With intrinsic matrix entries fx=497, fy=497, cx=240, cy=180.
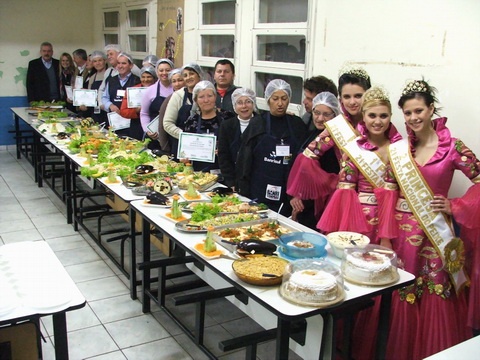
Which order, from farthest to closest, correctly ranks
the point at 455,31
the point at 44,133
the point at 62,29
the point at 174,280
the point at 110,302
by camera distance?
the point at 62,29 → the point at 44,133 → the point at 174,280 → the point at 110,302 → the point at 455,31

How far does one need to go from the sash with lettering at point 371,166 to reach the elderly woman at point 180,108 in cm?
199

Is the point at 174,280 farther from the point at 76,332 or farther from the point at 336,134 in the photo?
the point at 336,134

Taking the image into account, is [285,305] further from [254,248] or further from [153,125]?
[153,125]

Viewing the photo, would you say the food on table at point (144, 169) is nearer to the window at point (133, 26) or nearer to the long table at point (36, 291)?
the long table at point (36, 291)

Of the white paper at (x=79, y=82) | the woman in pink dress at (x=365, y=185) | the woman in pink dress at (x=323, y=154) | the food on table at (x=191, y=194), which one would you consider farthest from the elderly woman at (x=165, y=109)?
the white paper at (x=79, y=82)

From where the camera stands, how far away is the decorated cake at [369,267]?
7.08 ft

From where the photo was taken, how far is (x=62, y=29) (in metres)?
8.91

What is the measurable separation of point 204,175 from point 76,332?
1.35m

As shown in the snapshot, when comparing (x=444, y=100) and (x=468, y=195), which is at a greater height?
(x=444, y=100)

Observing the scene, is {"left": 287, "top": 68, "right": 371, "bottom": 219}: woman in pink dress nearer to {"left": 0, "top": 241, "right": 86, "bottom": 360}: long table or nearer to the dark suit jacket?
{"left": 0, "top": 241, "right": 86, "bottom": 360}: long table

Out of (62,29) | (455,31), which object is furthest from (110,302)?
(62,29)

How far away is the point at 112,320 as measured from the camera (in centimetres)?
329

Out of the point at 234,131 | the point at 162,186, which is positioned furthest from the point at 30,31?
the point at 162,186

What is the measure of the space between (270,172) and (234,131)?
476 mm
